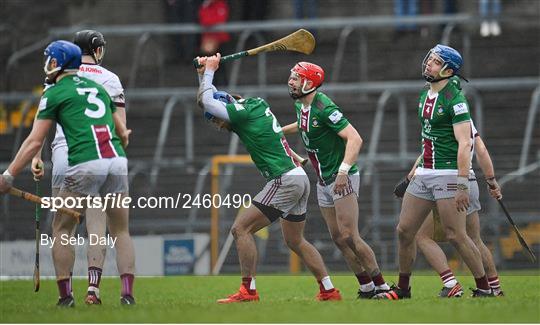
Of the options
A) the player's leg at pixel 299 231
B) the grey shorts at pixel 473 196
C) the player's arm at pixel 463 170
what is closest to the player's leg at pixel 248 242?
the player's leg at pixel 299 231

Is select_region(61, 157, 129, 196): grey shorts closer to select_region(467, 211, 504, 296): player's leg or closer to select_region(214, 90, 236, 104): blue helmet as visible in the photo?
select_region(214, 90, 236, 104): blue helmet

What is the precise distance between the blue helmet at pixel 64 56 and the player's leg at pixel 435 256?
3505 mm

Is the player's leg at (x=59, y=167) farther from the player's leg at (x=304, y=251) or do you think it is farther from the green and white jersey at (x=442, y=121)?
the green and white jersey at (x=442, y=121)

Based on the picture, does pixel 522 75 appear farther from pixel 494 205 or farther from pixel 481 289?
pixel 481 289

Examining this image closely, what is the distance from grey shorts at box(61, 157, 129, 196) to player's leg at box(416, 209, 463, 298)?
287 centimetres

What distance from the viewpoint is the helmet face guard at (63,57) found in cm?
1257

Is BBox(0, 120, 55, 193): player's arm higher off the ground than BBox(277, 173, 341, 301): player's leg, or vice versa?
BBox(0, 120, 55, 193): player's arm

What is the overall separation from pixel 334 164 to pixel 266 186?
65cm

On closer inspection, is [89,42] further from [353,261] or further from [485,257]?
[485,257]

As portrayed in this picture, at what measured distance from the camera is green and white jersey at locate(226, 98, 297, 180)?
44.8ft

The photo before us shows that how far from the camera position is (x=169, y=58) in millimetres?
25688

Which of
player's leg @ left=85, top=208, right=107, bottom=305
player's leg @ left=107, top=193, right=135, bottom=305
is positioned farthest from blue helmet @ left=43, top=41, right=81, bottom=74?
player's leg @ left=85, top=208, right=107, bottom=305

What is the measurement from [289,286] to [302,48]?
9.86ft

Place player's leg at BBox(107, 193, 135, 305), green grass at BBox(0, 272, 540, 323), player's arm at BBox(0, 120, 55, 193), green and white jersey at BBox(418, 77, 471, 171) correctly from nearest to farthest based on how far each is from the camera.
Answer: green grass at BBox(0, 272, 540, 323), player's arm at BBox(0, 120, 55, 193), player's leg at BBox(107, 193, 135, 305), green and white jersey at BBox(418, 77, 471, 171)
